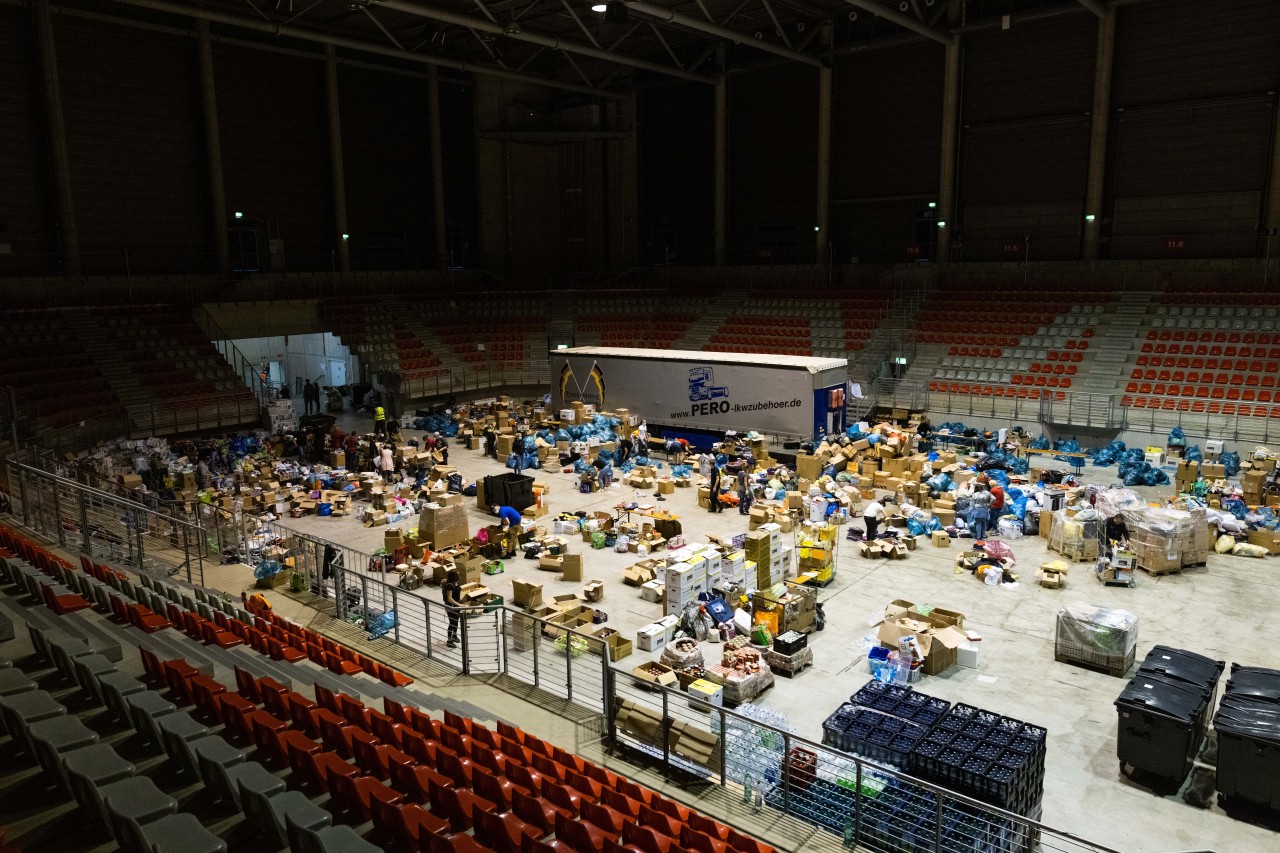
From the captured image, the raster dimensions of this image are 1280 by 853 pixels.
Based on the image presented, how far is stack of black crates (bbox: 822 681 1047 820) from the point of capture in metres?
6.66

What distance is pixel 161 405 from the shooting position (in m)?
23.6

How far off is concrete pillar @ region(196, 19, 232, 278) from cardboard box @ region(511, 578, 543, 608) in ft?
76.6

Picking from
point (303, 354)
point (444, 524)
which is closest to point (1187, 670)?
point (444, 524)

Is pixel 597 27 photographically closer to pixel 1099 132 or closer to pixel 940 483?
pixel 1099 132

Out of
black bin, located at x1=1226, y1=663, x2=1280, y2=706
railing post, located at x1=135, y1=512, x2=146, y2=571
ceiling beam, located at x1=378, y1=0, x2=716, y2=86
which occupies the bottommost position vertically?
black bin, located at x1=1226, y1=663, x2=1280, y2=706

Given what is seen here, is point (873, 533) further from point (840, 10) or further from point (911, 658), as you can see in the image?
point (840, 10)

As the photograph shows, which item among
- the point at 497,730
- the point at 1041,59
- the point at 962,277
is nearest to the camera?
the point at 497,730

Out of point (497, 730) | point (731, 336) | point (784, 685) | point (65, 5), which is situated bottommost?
point (784, 685)

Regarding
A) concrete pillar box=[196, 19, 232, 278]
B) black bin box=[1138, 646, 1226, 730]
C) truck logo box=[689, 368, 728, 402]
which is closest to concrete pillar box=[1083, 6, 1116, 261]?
truck logo box=[689, 368, 728, 402]

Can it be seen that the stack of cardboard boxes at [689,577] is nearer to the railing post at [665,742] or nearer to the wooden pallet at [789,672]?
the wooden pallet at [789,672]

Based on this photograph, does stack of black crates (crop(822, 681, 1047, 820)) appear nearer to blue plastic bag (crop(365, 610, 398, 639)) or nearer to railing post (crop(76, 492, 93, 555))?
blue plastic bag (crop(365, 610, 398, 639))

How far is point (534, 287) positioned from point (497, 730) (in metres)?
32.0

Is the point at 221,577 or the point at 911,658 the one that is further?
the point at 221,577

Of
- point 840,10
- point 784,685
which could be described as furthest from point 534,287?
point 784,685
